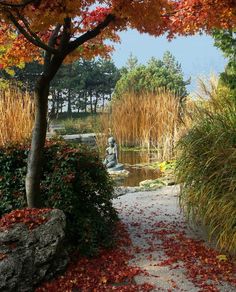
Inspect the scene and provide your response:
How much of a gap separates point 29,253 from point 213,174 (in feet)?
4.82

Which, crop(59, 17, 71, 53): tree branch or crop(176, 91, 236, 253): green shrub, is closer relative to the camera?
crop(176, 91, 236, 253): green shrub

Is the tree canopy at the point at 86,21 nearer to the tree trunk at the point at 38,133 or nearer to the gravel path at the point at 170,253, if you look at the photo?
the tree trunk at the point at 38,133

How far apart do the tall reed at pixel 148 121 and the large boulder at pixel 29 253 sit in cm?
725

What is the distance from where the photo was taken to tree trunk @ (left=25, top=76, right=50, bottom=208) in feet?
11.7

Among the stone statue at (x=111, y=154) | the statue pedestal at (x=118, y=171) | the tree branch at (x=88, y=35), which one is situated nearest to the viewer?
the tree branch at (x=88, y=35)

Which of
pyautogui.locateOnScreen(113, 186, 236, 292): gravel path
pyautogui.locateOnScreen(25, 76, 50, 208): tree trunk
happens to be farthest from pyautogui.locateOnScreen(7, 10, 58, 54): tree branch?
pyautogui.locateOnScreen(113, 186, 236, 292): gravel path

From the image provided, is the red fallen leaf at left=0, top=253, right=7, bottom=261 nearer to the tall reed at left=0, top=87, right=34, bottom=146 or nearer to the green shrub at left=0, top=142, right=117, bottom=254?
the green shrub at left=0, top=142, right=117, bottom=254

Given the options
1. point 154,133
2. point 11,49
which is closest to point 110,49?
point 11,49

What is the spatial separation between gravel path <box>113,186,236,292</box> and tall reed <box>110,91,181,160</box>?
17.8 feet

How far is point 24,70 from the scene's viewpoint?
26.1m

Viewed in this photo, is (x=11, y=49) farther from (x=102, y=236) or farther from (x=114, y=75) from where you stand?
(x=114, y=75)

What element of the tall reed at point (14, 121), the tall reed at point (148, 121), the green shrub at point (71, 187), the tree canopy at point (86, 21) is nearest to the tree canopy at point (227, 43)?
the tall reed at point (148, 121)

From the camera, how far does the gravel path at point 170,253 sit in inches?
125

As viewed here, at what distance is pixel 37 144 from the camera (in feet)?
Result: 11.8
